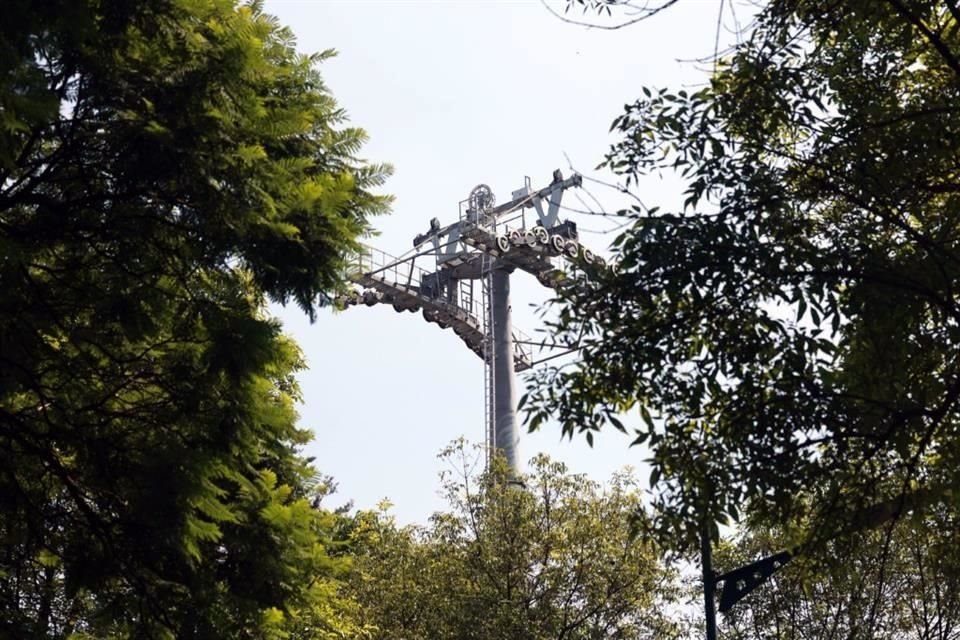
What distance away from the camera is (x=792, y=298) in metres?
7.93

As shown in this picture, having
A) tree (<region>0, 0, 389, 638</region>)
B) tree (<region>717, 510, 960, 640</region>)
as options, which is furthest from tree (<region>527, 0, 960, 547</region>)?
tree (<region>717, 510, 960, 640</region>)

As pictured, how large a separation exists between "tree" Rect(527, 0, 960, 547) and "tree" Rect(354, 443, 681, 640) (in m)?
16.1

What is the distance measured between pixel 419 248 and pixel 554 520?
21.4 m

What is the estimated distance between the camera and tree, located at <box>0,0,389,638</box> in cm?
1073

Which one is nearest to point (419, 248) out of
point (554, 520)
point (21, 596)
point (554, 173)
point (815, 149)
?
point (554, 173)

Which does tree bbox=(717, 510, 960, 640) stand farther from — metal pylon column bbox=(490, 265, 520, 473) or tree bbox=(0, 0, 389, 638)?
metal pylon column bbox=(490, 265, 520, 473)

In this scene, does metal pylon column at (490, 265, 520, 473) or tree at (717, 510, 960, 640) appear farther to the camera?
metal pylon column at (490, 265, 520, 473)

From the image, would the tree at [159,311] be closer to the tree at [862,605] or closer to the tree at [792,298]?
the tree at [792,298]

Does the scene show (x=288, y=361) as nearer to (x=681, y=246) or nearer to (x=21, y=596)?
(x=21, y=596)

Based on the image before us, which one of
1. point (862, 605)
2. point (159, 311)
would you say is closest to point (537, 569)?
point (862, 605)

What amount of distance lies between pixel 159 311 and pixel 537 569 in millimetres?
15835

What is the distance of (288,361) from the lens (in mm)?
11961

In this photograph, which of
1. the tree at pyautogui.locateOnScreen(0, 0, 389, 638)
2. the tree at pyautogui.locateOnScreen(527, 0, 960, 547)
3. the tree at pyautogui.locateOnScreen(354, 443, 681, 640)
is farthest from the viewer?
the tree at pyautogui.locateOnScreen(354, 443, 681, 640)

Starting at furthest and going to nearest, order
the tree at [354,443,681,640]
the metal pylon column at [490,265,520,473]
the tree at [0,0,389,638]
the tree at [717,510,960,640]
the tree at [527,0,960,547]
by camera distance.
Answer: the metal pylon column at [490,265,520,473] < the tree at [354,443,681,640] < the tree at [717,510,960,640] < the tree at [0,0,389,638] < the tree at [527,0,960,547]
